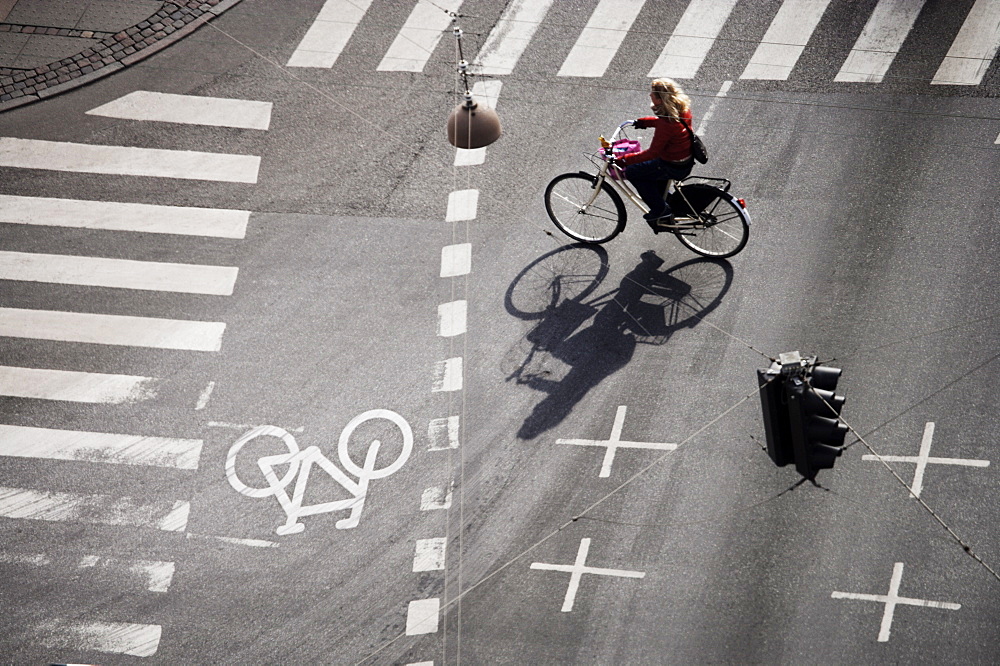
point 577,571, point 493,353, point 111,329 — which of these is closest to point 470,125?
point 493,353

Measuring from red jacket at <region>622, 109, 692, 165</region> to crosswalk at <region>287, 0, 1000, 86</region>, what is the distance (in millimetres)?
3280

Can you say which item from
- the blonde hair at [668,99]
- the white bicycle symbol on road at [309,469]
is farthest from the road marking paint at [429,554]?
the blonde hair at [668,99]

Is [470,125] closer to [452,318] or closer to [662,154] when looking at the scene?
[662,154]

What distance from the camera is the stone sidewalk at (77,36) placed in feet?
45.1

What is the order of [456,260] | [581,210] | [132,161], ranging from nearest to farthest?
[581,210]
[456,260]
[132,161]

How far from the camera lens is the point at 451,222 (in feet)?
39.2

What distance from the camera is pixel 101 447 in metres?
10.3

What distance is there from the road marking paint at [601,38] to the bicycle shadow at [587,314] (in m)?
3.37

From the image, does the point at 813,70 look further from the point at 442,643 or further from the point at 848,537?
the point at 442,643

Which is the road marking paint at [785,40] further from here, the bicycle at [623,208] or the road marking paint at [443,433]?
the road marking paint at [443,433]

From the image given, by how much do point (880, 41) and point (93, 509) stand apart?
12.2 meters

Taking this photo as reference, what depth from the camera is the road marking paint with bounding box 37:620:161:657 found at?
9055mm

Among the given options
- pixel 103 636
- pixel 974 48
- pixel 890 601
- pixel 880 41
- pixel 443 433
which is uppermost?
pixel 880 41

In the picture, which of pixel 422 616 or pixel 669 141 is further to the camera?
pixel 669 141
